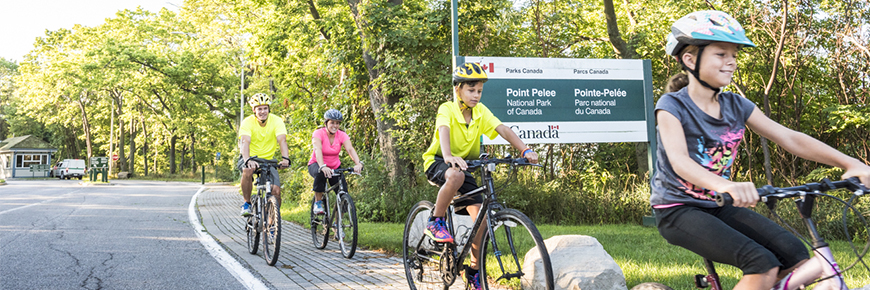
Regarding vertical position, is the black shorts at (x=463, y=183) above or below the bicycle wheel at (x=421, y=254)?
above

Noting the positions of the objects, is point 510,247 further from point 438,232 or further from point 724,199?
point 724,199

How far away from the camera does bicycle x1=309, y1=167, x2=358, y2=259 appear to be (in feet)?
24.2

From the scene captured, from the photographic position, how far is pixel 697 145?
99.1 inches

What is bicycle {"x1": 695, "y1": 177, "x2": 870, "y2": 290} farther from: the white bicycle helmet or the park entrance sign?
the park entrance sign

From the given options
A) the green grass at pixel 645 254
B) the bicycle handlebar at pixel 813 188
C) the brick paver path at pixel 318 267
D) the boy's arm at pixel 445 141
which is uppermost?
the boy's arm at pixel 445 141

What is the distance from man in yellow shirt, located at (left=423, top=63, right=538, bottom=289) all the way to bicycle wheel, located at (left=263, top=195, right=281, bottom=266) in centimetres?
281

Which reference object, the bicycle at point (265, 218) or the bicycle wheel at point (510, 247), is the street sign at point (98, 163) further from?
the bicycle wheel at point (510, 247)

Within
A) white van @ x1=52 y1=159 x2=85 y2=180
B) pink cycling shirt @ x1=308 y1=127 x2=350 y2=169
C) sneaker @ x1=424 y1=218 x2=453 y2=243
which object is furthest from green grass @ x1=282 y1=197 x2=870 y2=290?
white van @ x1=52 y1=159 x2=85 y2=180

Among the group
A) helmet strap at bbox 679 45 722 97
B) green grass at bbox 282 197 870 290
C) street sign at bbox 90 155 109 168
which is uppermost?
street sign at bbox 90 155 109 168

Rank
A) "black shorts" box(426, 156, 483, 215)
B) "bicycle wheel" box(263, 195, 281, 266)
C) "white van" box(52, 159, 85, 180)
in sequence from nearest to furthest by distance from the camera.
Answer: "black shorts" box(426, 156, 483, 215), "bicycle wheel" box(263, 195, 281, 266), "white van" box(52, 159, 85, 180)

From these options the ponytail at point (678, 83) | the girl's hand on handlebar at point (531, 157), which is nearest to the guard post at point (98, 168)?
the girl's hand on handlebar at point (531, 157)

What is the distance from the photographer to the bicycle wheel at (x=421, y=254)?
4.71 m

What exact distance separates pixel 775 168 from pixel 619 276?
10.6 meters

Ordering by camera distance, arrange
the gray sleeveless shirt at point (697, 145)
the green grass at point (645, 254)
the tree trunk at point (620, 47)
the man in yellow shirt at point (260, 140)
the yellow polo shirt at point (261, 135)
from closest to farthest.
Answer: the gray sleeveless shirt at point (697, 145)
the green grass at point (645, 254)
the man in yellow shirt at point (260, 140)
the yellow polo shirt at point (261, 135)
the tree trunk at point (620, 47)
